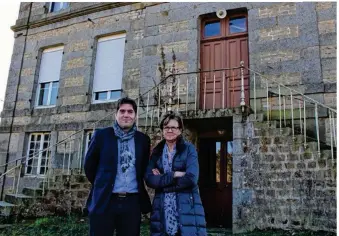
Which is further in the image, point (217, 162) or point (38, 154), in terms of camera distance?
point (38, 154)

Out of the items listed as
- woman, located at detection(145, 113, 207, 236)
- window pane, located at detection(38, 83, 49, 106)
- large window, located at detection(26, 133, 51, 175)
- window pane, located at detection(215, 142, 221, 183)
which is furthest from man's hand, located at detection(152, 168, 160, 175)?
window pane, located at detection(38, 83, 49, 106)

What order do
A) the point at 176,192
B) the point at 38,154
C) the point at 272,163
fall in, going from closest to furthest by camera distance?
1. the point at 176,192
2. the point at 272,163
3. the point at 38,154

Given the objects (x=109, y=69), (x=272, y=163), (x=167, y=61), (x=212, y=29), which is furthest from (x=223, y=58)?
(x=109, y=69)

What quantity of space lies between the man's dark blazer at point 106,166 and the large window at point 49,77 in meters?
7.19

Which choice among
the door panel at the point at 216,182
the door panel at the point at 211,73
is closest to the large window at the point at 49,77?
the door panel at the point at 211,73

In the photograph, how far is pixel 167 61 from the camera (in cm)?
795

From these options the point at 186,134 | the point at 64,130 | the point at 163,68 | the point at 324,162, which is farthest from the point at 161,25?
the point at 324,162

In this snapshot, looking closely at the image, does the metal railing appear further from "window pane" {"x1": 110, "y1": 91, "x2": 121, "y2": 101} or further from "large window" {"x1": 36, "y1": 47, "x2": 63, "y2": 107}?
"large window" {"x1": 36, "y1": 47, "x2": 63, "y2": 107}

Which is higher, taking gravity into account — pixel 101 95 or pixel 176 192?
pixel 101 95

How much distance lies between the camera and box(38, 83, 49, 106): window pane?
966 centimetres

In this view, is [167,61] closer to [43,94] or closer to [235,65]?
[235,65]

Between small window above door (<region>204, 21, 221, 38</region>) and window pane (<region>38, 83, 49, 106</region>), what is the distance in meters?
5.36

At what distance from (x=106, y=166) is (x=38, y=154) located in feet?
23.3

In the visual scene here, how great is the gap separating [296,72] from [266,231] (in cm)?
348
